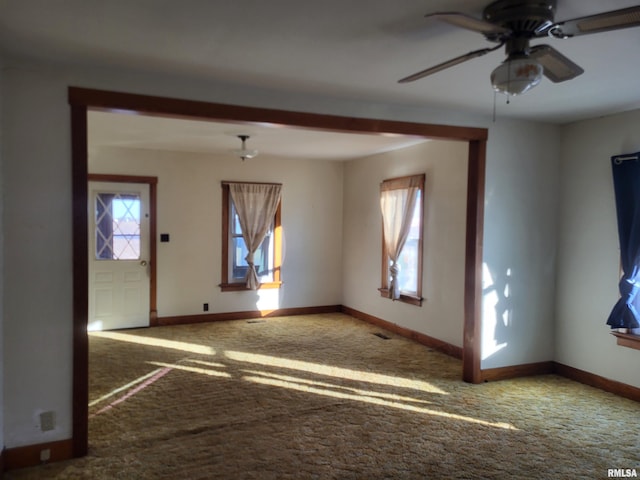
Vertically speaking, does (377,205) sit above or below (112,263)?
above

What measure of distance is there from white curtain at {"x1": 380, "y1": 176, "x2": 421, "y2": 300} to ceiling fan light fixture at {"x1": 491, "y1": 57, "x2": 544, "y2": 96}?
11.6ft

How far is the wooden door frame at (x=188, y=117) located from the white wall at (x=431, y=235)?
0.78 metres

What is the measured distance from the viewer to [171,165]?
632 cm

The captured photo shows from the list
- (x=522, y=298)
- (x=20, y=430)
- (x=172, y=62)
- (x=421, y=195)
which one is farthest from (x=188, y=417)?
(x=421, y=195)

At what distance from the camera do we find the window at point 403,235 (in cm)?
560

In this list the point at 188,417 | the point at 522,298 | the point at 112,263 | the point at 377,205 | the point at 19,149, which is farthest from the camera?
the point at 377,205

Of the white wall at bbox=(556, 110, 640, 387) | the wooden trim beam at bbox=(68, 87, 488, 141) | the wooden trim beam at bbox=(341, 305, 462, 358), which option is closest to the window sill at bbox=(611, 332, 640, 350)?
the white wall at bbox=(556, 110, 640, 387)

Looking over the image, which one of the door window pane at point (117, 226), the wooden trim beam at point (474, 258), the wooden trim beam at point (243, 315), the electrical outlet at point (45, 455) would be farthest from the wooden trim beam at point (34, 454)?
the door window pane at point (117, 226)

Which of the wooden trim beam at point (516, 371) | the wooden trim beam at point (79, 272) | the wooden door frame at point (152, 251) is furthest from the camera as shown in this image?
the wooden door frame at point (152, 251)

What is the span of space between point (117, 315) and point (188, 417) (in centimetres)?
324

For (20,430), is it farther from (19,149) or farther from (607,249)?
(607,249)

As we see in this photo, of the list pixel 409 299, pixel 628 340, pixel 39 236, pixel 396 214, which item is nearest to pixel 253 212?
pixel 396 214

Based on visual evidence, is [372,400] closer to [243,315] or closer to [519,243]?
[519,243]

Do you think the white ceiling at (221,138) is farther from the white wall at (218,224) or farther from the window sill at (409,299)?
the window sill at (409,299)
